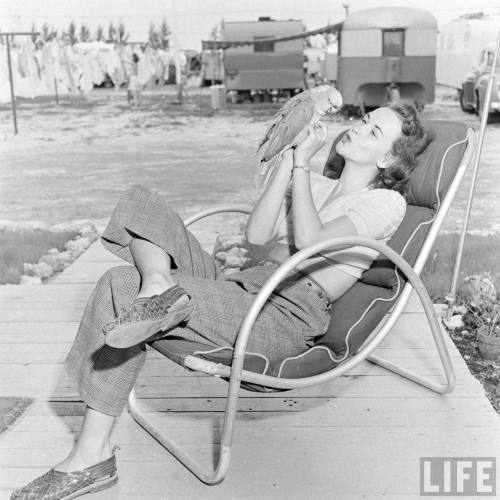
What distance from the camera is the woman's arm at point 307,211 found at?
196 centimetres

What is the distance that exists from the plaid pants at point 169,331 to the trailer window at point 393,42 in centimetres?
904

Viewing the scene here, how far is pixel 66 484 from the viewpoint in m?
1.84

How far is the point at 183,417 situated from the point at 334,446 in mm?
441

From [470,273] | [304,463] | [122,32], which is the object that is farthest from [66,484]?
[122,32]

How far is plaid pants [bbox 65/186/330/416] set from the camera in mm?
1843

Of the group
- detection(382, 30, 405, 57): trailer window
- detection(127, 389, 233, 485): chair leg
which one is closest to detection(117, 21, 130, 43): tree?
detection(382, 30, 405, 57): trailer window

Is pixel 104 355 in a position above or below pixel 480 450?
above

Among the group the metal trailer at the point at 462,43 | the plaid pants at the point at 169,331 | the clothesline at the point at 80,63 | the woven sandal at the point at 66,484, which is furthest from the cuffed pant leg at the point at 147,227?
the clothesline at the point at 80,63

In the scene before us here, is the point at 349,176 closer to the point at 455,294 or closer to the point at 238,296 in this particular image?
the point at 238,296

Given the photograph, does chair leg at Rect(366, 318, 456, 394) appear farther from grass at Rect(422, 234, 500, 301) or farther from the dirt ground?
the dirt ground

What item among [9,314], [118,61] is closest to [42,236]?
[9,314]

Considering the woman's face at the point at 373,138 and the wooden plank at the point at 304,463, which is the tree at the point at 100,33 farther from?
the wooden plank at the point at 304,463

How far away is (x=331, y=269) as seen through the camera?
2.07 metres

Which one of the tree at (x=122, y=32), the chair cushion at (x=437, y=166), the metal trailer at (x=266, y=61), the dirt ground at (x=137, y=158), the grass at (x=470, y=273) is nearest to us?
the chair cushion at (x=437, y=166)
